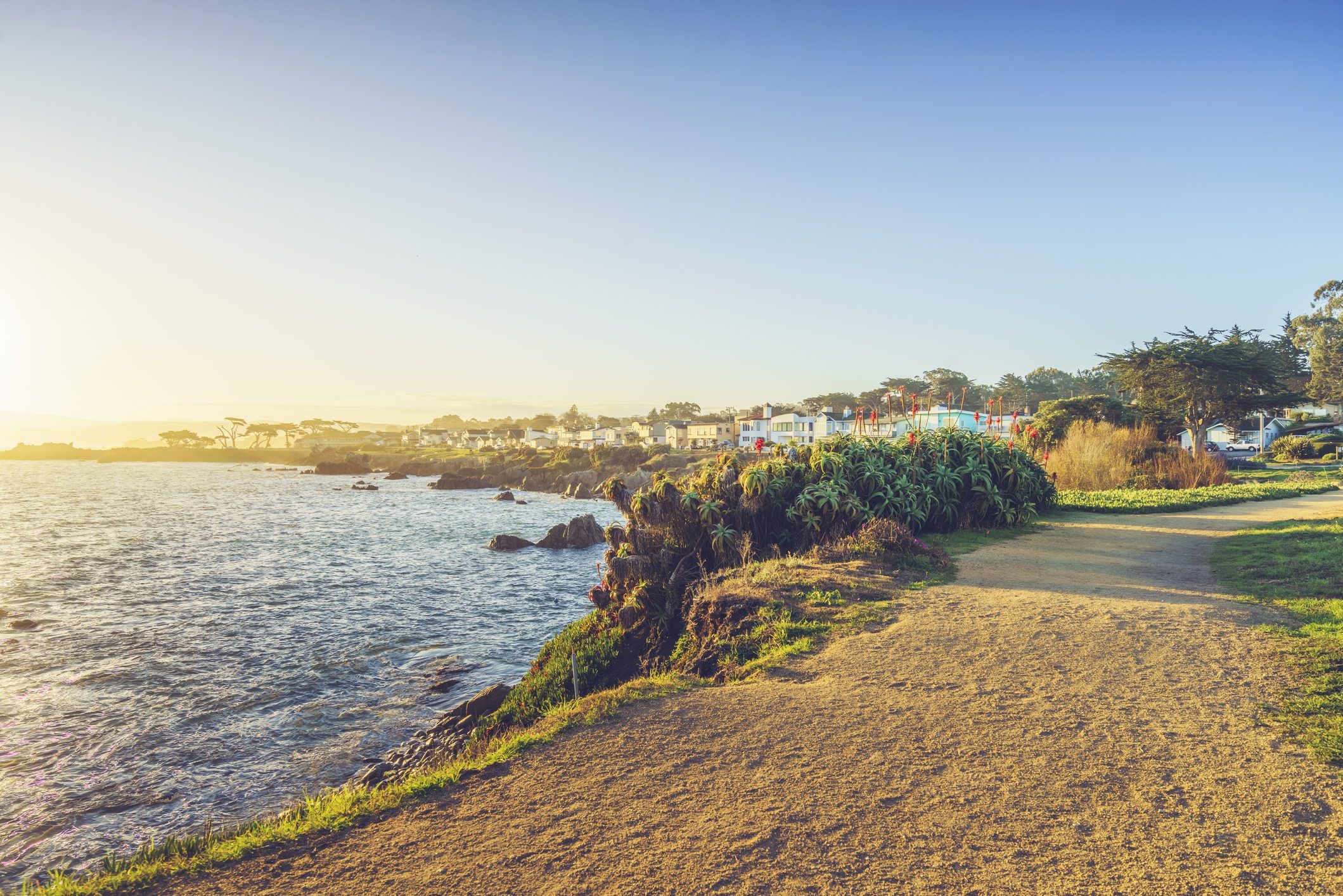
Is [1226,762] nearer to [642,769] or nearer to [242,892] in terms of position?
[642,769]

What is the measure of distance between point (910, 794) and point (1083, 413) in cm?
3567

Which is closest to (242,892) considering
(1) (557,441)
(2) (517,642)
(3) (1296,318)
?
(2) (517,642)

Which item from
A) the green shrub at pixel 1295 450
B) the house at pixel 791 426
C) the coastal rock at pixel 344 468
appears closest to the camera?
the green shrub at pixel 1295 450

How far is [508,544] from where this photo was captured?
95.8ft

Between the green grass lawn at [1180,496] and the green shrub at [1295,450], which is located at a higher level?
the green shrub at [1295,450]

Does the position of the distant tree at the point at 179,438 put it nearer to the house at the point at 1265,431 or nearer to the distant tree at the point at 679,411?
the distant tree at the point at 679,411

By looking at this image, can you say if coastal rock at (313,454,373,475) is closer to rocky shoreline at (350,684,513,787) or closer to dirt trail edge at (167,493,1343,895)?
rocky shoreline at (350,684,513,787)

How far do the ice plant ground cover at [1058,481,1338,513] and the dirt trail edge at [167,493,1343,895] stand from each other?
470 inches

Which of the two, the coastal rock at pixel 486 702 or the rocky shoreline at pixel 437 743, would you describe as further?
the coastal rock at pixel 486 702

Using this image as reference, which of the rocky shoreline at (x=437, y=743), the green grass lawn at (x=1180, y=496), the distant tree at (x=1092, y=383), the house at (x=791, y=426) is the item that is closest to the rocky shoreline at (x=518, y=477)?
the house at (x=791, y=426)

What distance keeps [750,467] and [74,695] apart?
12825 mm

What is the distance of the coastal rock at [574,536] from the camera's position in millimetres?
29531

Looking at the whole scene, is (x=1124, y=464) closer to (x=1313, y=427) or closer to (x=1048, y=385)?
(x=1313, y=427)

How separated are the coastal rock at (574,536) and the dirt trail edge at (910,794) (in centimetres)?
2360
